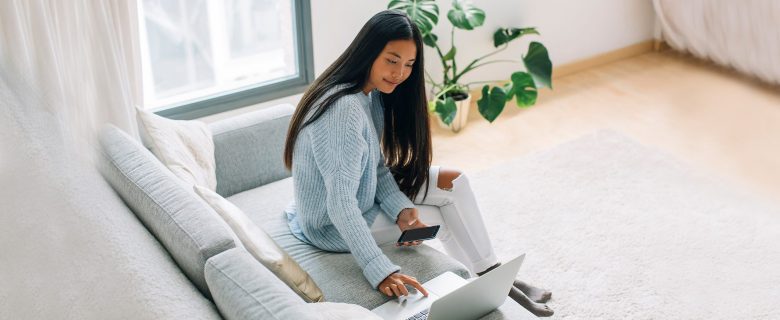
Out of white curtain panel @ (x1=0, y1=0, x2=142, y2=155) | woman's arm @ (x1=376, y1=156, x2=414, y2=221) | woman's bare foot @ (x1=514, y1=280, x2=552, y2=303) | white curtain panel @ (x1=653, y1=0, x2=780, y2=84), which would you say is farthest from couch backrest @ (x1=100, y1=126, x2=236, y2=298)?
white curtain panel @ (x1=653, y1=0, x2=780, y2=84)

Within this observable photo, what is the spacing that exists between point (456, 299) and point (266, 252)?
47 cm

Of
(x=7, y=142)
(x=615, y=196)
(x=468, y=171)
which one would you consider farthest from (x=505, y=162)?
(x=7, y=142)

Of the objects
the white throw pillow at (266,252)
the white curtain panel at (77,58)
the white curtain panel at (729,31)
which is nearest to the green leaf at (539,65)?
the white curtain panel at (729,31)

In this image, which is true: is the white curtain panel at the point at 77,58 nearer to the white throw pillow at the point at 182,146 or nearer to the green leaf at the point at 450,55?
the white throw pillow at the point at 182,146

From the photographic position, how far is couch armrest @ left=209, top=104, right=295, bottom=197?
2721mm

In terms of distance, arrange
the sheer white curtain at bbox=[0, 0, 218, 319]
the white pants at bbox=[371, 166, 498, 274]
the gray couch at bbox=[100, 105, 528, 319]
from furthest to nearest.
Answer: the white pants at bbox=[371, 166, 498, 274] < the gray couch at bbox=[100, 105, 528, 319] < the sheer white curtain at bbox=[0, 0, 218, 319]

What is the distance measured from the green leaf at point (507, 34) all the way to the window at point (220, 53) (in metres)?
0.97

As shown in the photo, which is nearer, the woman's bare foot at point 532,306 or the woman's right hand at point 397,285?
the woman's right hand at point 397,285

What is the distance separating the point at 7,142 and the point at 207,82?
6.41ft

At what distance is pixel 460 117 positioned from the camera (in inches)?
157

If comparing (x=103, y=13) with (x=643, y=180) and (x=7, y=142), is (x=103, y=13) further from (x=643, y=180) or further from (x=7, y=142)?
(x=643, y=180)

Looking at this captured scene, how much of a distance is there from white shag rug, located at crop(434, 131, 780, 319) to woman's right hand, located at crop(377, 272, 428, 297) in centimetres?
79

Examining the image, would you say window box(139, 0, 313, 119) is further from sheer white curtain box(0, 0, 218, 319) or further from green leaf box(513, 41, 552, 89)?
green leaf box(513, 41, 552, 89)

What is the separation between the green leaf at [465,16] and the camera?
3748 millimetres
